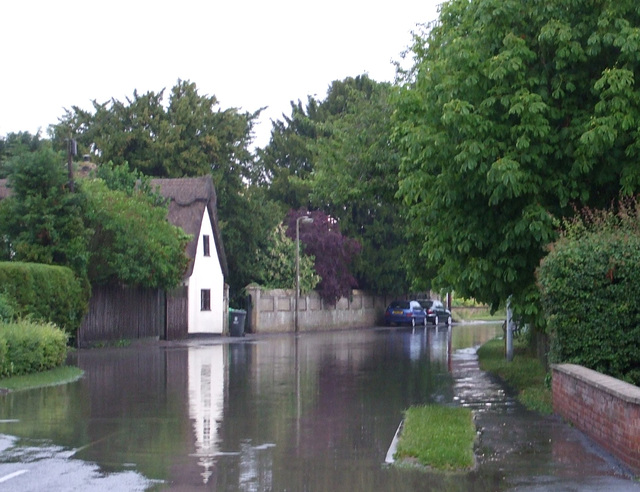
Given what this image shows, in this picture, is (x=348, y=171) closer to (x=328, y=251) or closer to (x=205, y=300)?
(x=205, y=300)

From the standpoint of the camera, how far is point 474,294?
60.8 feet

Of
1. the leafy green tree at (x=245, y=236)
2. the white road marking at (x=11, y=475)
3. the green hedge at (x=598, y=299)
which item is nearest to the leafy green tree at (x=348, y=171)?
the leafy green tree at (x=245, y=236)

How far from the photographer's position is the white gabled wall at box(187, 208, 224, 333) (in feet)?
138

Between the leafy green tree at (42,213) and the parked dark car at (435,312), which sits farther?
the parked dark car at (435,312)

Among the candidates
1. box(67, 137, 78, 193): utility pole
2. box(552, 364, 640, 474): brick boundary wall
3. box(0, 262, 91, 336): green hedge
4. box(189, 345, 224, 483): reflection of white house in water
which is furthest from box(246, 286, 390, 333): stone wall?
box(552, 364, 640, 474): brick boundary wall

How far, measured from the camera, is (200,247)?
4303 centimetres

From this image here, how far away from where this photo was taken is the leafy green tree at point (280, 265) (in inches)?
2042

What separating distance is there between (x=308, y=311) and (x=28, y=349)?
3250cm

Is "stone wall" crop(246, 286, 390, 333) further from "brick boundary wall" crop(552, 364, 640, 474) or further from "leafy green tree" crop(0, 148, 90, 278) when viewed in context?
"brick boundary wall" crop(552, 364, 640, 474)

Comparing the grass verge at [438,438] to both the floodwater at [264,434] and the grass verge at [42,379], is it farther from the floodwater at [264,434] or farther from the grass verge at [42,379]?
the grass verge at [42,379]

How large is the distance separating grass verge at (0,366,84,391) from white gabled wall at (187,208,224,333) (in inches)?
742

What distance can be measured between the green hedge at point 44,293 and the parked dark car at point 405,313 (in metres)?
29.7

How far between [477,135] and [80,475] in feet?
29.6

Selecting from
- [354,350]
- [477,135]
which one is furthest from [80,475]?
[354,350]
